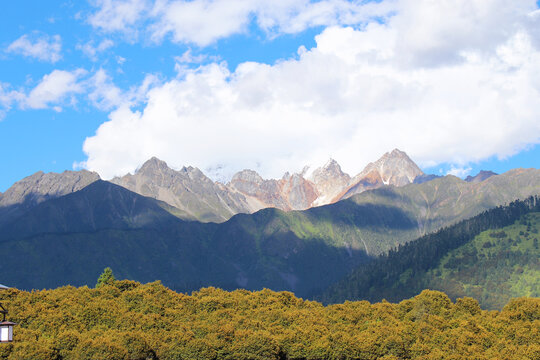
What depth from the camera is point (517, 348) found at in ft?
538

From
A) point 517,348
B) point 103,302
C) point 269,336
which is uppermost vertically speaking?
point 103,302

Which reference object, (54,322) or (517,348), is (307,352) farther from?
(54,322)

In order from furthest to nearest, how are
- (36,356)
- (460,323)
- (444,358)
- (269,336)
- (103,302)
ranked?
1. (103,302)
2. (460,323)
3. (269,336)
4. (444,358)
5. (36,356)

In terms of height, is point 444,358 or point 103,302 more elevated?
point 103,302

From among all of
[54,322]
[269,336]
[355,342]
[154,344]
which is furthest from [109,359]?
[355,342]

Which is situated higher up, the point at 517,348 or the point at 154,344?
the point at 154,344

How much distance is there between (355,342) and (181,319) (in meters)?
53.3

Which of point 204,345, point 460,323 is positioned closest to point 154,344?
point 204,345

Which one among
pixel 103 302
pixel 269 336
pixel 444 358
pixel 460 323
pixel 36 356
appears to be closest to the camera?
pixel 36 356

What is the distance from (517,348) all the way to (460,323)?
22.5 m

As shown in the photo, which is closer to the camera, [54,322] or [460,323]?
[54,322]

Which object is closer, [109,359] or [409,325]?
[109,359]

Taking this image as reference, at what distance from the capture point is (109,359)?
14900 centimetres

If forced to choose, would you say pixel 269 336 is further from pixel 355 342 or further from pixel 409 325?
pixel 409 325
